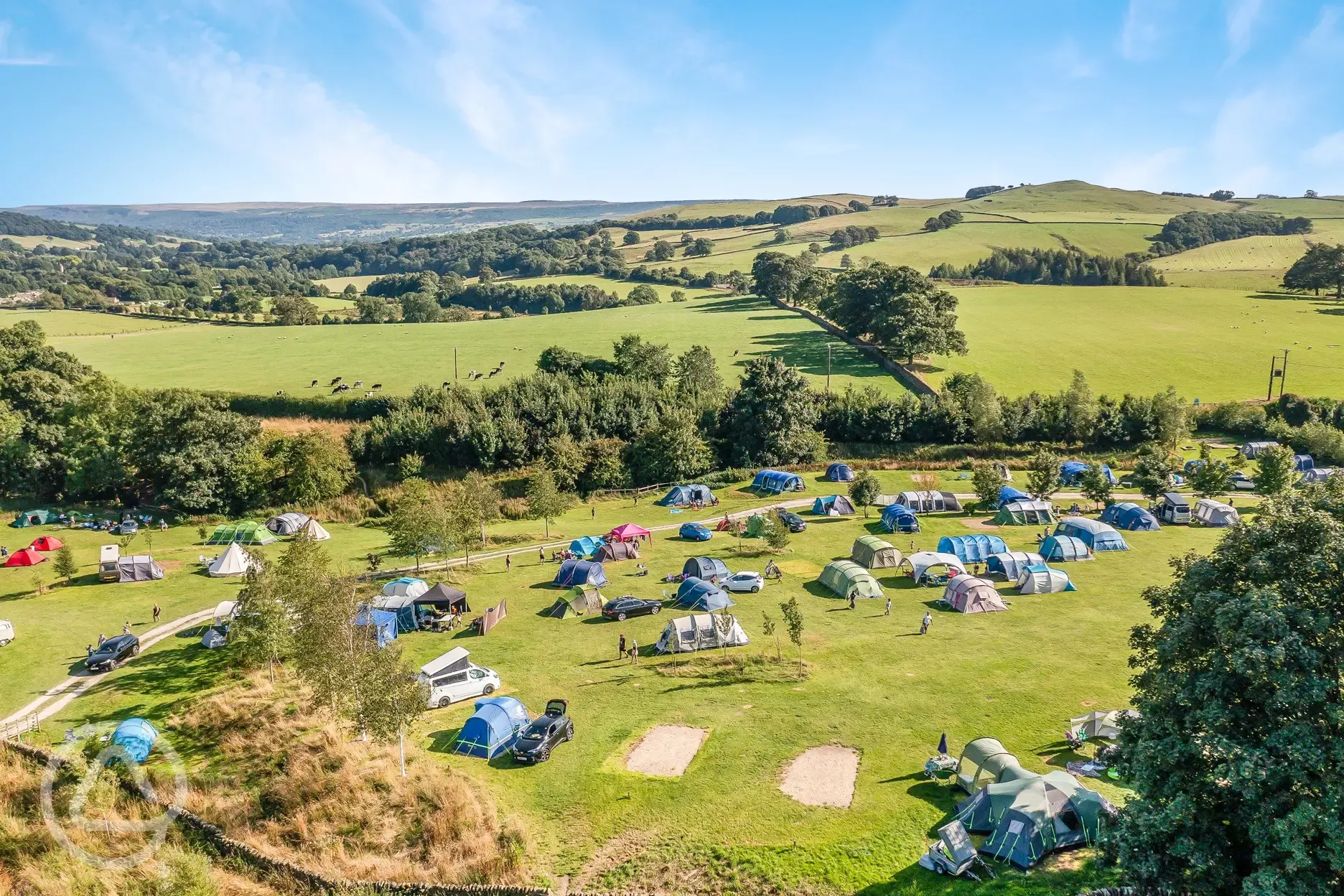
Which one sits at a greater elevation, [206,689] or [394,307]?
[394,307]

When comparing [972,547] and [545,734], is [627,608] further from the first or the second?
[972,547]

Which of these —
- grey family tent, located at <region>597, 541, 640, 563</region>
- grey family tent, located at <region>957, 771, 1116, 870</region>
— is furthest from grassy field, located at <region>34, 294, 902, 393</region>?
grey family tent, located at <region>957, 771, 1116, 870</region>

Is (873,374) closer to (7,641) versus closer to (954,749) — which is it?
(954,749)

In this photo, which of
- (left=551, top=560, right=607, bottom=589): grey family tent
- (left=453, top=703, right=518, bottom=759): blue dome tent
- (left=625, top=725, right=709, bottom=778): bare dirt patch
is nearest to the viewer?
(left=625, top=725, right=709, bottom=778): bare dirt patch

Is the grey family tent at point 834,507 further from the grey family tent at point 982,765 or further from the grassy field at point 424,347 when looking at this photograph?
the grey family tent at point 982,765

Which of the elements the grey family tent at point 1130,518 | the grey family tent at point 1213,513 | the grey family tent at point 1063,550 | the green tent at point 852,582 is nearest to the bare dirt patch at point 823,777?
the green tent at point 852,582

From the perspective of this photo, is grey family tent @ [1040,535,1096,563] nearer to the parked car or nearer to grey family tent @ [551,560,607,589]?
the parked car

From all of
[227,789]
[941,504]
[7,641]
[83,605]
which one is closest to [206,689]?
[227,789]
